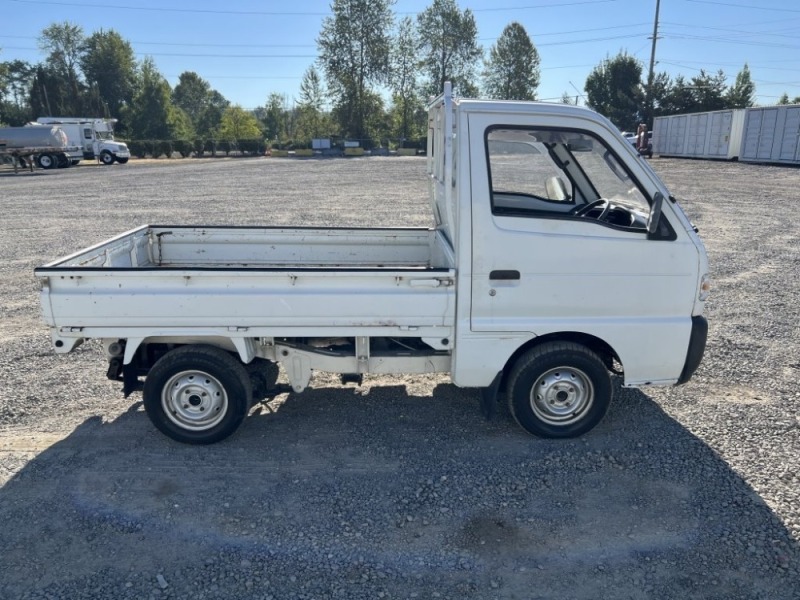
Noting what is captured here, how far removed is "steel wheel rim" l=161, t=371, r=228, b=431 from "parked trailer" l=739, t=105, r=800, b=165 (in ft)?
122

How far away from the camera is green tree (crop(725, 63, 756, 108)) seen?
61844 mm

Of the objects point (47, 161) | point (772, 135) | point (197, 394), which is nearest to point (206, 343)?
point (197, 394)

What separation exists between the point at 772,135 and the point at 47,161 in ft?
146

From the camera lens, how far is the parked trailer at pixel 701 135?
1486 inches

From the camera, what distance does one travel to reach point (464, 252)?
4238 millimetres

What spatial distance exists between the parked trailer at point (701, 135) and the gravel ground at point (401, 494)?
36788mm

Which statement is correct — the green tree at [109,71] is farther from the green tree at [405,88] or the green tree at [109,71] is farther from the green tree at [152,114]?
the green tree at [405,88]

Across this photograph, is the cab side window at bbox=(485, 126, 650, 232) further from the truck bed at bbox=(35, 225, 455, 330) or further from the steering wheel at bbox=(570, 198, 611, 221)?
the truck bed at bbox=(35, 225, 455, 330)

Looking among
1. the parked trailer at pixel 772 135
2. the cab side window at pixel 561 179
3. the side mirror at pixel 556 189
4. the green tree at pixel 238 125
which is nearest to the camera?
the cab side window at pixel 561 179

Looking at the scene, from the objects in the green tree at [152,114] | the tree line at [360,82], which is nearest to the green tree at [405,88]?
the tree line at [360,82]

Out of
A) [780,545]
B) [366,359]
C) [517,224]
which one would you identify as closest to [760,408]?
[780,545]

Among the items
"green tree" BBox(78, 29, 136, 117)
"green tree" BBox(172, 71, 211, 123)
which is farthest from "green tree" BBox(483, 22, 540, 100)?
"green tree" BBox(172, 71, 211, 123)

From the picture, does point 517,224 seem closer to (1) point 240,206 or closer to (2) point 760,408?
(2) point 760,408

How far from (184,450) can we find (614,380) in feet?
12.7
